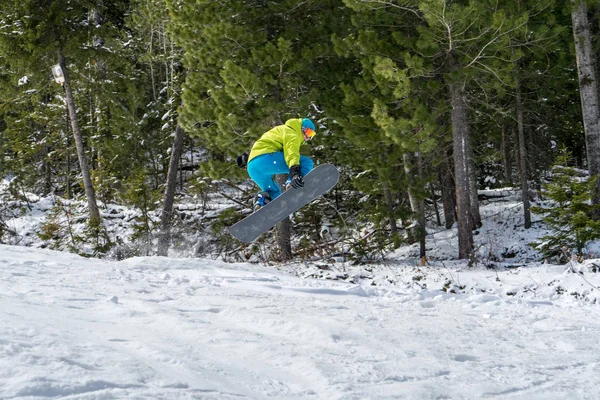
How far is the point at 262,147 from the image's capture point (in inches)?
309

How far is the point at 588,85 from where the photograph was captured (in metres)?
10.8

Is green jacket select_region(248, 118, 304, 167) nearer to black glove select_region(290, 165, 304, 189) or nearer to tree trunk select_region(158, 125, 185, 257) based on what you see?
black glove select_region(290, 165, 304, 189)

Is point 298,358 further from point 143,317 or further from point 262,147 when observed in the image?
point 262,147

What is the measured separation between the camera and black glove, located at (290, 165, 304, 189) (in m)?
7.45

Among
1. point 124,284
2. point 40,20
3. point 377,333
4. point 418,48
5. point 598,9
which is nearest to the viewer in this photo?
point 377,333

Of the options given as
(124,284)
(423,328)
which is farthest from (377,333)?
(124,284)

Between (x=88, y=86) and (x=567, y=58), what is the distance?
14213 millimetres

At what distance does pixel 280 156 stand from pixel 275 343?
401 cm

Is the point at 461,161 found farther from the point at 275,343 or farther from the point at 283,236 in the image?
the point at 275,343

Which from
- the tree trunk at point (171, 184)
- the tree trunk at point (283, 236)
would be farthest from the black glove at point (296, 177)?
the tree trunk at point (171, 184)

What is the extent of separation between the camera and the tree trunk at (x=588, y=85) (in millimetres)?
10812

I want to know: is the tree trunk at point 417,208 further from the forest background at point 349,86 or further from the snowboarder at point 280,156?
the snowboarder at point 280,156

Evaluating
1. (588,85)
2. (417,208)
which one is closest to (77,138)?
(417,208)

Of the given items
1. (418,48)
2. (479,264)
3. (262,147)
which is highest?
(418,48)
